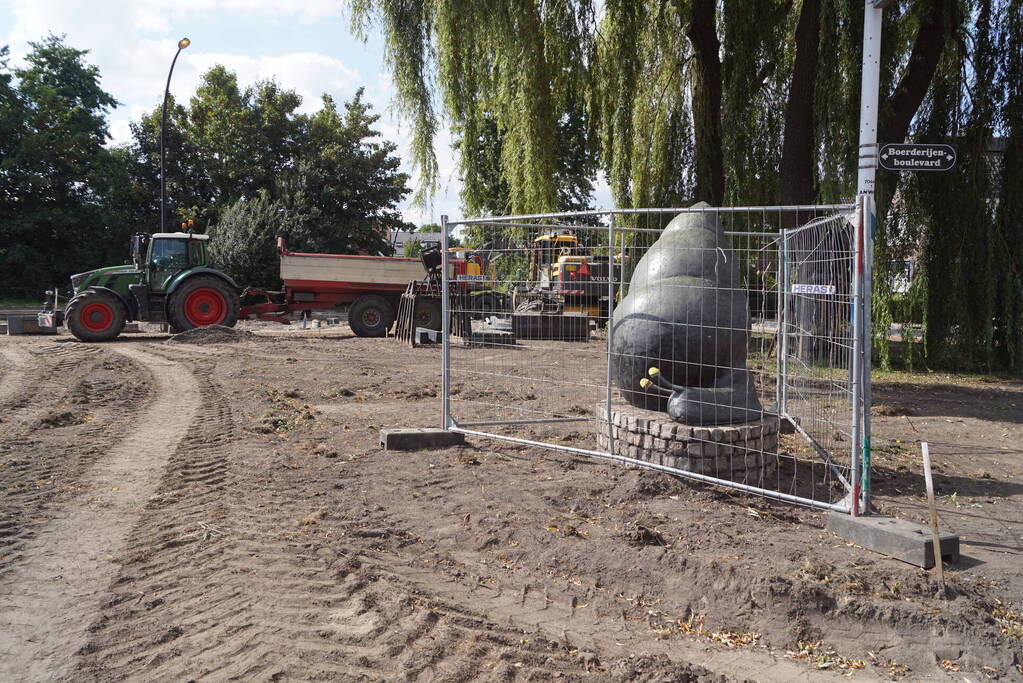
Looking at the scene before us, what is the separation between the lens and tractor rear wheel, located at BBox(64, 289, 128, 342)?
15.8 m

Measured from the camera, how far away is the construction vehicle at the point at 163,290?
53.3 ft

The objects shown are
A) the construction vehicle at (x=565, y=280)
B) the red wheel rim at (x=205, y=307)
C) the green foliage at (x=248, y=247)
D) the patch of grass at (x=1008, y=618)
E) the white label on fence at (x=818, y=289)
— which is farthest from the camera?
the green foliage at (x=248, y=247)

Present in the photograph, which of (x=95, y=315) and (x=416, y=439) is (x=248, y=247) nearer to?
(x=95, y=315)

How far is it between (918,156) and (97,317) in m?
15.9

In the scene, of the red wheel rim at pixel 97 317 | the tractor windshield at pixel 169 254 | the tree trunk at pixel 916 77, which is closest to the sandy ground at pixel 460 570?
the tree trunk at pixel 916 77

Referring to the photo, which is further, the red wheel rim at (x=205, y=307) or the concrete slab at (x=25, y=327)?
the concrete slab at (x=25, y=327)

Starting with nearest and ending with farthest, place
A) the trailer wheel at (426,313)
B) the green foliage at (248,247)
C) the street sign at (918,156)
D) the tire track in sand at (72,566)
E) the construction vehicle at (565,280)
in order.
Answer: the tire track in sand at (72,566), the street sign at (918,156), the construction vehicle at (565,280), the trailer wheel at (426,313), the green foliage at (248,247)

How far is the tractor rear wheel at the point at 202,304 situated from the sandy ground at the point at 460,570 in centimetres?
1006

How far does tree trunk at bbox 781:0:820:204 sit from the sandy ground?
4.48 meters

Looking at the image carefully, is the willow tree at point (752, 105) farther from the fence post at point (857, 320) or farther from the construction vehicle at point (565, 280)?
the fence post at point (857, 320)

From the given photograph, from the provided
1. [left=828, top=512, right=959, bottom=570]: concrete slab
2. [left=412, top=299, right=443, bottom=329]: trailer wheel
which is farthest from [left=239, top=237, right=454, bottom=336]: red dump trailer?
[left=828, top=512, right=959, bottom=570]: concrete slab

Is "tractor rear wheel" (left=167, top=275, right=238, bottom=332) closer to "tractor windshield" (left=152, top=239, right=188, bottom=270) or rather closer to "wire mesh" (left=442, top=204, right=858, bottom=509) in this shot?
"tractor windshield" (left=152, top=239, right=188, bottom=270)

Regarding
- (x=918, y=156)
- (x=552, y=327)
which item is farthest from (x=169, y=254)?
(x=918, y=156)

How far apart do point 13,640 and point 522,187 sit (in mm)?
8623
